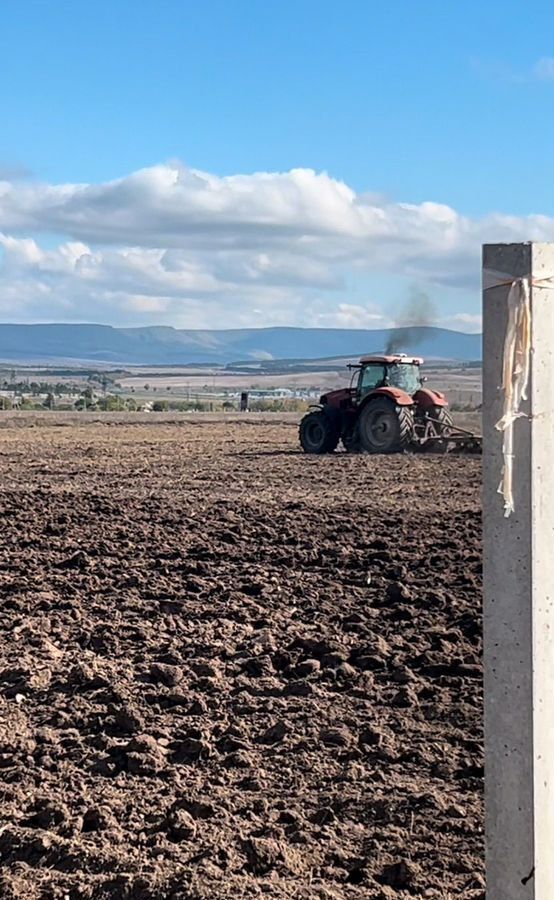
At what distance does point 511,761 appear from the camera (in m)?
3.07

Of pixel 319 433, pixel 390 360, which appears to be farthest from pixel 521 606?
pixel 319 433

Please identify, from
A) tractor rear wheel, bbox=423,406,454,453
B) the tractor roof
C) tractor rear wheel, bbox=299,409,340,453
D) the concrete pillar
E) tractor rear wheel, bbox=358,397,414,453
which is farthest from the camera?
tractor rear wheel, bbox=299,409,340,453

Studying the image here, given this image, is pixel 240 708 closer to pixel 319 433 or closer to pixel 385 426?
pixel 385 426

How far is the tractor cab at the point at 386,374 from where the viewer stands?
81.4 ft

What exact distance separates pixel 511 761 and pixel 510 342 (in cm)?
99

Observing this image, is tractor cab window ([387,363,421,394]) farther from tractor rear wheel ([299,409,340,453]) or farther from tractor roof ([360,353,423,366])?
tractor rear wheel ([299,409,340,453])

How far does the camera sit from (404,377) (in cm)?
2520

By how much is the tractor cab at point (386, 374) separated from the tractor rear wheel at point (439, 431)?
64 centimetres

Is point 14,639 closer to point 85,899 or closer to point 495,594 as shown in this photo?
point 85,899

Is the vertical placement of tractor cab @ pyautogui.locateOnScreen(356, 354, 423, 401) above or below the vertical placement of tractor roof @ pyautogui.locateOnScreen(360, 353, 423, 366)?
below

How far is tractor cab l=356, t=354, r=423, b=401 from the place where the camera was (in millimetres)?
24797

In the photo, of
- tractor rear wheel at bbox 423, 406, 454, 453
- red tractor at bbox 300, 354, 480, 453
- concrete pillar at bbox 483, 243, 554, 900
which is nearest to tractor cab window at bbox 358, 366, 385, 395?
red tractor at bbox 300, 354, 480, 453

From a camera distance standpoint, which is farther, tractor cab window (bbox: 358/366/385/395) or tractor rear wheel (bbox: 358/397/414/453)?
tractor cab window (bbox: 358/366/385/395)

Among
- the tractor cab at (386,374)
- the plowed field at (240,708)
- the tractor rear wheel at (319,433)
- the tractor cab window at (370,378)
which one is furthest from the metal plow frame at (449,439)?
the plowed field at (240,708)
